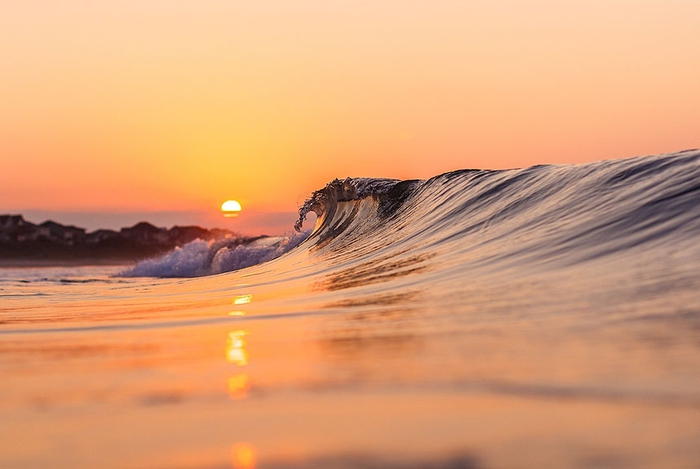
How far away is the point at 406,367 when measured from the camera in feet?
5.33

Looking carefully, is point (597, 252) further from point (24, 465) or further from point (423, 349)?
point (24, 465)

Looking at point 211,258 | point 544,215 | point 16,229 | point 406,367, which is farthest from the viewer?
point 16,229

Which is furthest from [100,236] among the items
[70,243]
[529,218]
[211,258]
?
[529,218]

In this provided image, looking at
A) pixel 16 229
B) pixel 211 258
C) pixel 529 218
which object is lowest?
pixel 529 218

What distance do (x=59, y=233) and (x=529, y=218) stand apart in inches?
1286

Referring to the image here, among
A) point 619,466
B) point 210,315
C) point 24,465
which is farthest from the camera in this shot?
point 210,315

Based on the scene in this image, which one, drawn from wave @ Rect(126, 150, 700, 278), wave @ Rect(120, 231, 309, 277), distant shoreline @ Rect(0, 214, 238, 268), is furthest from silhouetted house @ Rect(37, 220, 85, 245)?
wave @ Rect(126, 150, 700, 278)

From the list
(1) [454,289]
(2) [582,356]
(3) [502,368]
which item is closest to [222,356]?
(3) [502,368]

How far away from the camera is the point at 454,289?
122 inches

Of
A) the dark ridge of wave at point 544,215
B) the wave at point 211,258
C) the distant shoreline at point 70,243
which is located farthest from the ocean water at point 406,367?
the distant shoreline at point 70,243

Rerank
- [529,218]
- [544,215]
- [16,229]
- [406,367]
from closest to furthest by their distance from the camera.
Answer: [406,367] < [544,215] < [529,218] < [16,229]

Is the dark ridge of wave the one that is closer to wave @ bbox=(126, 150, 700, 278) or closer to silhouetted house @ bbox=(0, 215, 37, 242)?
wave @ bbox=(126, 150, 700, 278)

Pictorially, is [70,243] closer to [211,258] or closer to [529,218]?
[211,258]

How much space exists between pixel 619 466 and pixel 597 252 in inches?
102
